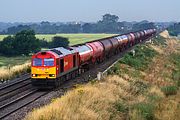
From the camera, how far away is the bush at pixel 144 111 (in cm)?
2194

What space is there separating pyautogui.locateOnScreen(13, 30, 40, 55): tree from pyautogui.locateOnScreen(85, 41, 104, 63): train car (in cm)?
3987

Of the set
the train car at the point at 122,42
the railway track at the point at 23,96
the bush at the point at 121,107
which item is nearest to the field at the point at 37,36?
the train car at the point at 122,42

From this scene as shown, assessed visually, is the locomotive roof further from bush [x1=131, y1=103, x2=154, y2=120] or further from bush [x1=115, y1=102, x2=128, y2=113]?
bush [x1=131, y1=103, x2=154, y2=120]

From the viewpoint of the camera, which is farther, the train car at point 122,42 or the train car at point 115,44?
the train car at point 122,42

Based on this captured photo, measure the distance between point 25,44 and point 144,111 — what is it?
63767mm

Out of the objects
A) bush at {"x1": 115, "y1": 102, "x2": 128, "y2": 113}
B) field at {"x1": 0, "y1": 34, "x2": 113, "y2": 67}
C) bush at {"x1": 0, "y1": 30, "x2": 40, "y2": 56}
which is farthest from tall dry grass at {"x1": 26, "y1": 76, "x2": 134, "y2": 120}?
bush at {"x1": 0, "y1": 30, "x2": 40, "y2": 56}

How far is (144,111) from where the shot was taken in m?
22.7

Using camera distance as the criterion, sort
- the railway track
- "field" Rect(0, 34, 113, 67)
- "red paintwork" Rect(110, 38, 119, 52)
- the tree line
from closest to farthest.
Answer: the railway track < "red paintwork" Rect(110, 38, 119, 52) < "field" Rect(0, 34, 113, 67) < the tree line

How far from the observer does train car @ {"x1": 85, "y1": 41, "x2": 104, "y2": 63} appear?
4173 cm

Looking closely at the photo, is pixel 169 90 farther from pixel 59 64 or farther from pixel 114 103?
pixel 114 103

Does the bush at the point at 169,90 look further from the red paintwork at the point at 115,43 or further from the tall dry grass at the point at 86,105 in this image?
the red paintwork at the point at 115,43

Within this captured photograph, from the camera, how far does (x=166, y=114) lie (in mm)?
23703

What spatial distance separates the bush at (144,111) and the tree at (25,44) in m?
62.8

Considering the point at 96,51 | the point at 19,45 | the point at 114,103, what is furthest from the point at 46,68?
the point at 19,45
